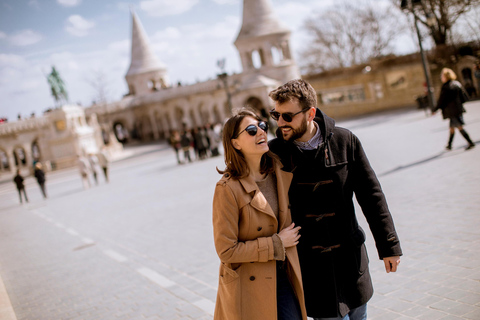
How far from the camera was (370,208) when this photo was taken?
10.4 ft

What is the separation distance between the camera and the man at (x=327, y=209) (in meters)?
3.03

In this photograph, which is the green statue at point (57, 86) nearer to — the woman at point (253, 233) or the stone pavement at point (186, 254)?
the stone pavement at point (186, 254)

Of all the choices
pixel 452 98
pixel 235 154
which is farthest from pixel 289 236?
pixel 452 98

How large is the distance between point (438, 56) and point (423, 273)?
2882 cm

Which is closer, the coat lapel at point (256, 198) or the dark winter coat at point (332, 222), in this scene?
the coat lapel at point (256, 198)

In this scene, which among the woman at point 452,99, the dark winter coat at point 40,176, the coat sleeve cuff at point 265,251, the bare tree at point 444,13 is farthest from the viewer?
the bare tree at point 444,13

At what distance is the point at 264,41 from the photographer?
48656 millimetres

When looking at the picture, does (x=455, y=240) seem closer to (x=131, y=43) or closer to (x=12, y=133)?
(x=12, y=133)

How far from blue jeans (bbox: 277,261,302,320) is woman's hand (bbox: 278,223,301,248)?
18 centimetres

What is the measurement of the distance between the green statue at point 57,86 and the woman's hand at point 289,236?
140 ft

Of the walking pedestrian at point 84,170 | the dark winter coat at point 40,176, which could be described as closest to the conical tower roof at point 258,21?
the walking pedestrian at point 84,170

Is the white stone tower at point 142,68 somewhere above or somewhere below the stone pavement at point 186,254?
above

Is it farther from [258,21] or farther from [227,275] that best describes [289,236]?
Result: [258,21]

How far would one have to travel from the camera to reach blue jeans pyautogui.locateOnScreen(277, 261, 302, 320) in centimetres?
298
